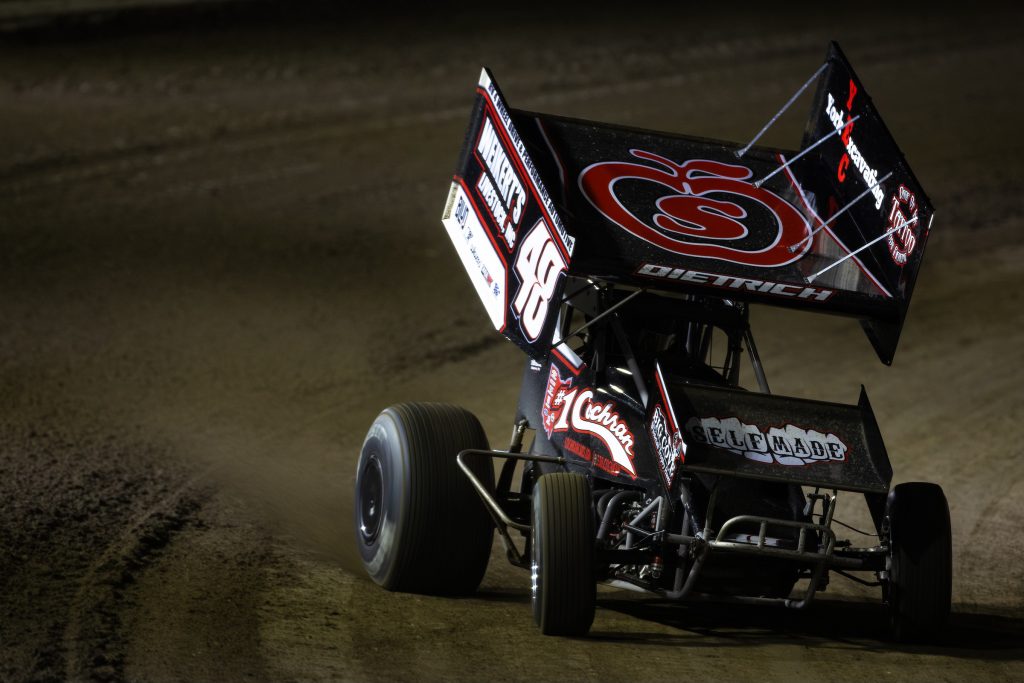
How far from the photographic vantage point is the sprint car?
6.28 metres

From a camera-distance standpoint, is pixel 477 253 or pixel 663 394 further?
pixel 477 253

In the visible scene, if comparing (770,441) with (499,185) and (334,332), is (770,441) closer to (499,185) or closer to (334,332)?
(499,185)

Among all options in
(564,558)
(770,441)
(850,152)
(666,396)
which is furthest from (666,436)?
(850,152)

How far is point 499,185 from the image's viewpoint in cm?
734

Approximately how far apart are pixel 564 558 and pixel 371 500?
186cm

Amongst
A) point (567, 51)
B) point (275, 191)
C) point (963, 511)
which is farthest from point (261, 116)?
point (963, 511)

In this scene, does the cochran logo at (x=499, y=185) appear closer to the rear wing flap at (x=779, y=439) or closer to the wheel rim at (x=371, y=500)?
the rear wing flap at (x=779, y=439)

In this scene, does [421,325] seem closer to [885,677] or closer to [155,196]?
[155,196]

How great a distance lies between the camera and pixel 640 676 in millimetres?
5809

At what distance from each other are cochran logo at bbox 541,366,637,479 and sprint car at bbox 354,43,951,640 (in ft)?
0.05

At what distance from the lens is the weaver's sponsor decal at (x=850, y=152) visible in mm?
7328

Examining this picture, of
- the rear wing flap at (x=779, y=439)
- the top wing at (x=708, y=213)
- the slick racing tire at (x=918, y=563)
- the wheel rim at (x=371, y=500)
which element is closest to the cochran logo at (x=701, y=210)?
the top wing at (x=708, y=213)

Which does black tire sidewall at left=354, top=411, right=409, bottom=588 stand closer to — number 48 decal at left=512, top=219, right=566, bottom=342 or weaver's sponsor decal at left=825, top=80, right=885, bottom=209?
number 48 decal at left=512, top=219, right=566, bottom=342

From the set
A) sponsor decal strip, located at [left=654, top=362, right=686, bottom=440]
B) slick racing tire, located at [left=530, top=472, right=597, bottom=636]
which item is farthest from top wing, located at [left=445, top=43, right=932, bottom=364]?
slick racing tire, located at [left=530, top=472, right=597, bottom=636]
